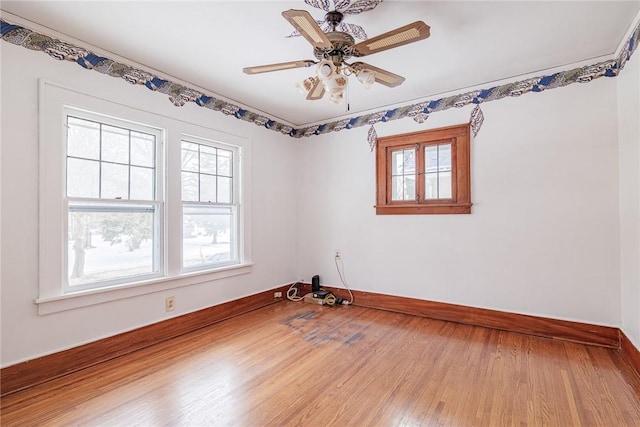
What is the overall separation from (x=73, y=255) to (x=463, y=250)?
366 centimetres

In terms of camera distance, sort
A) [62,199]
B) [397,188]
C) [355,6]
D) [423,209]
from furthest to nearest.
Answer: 1. [397,188]
2. [423,209]
3. [62,199]
4. [355,6]

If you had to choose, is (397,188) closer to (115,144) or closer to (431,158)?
(431,158)

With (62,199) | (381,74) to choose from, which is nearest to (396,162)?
(381,74)

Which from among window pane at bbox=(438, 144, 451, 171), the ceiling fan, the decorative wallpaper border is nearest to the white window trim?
the decorative wallpaper border

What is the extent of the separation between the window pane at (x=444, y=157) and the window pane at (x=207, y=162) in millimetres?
2631

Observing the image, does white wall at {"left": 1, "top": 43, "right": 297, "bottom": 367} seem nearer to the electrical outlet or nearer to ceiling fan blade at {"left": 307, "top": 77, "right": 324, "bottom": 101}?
the electrical outlet

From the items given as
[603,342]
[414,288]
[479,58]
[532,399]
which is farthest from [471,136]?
[532,399]

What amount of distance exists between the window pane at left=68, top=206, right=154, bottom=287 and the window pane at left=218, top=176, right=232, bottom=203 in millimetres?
859

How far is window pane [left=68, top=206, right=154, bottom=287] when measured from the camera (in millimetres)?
2441

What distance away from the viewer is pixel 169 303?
3.00 m

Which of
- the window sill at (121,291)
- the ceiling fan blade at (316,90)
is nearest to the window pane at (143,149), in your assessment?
the window sill at (121,291)

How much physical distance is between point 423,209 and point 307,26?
2493 mm

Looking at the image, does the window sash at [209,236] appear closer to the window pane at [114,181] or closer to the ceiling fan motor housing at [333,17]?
the window pane at [114,181]

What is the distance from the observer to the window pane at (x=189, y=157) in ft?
10.7
